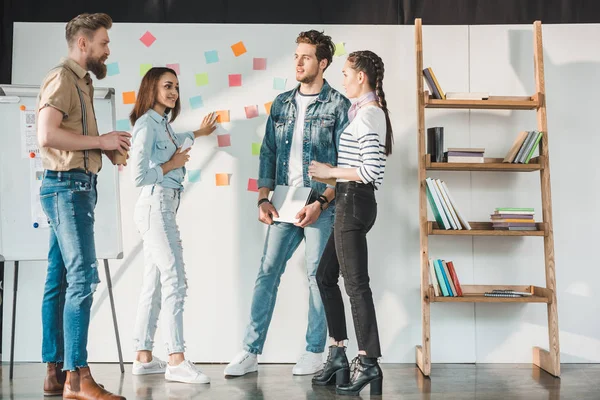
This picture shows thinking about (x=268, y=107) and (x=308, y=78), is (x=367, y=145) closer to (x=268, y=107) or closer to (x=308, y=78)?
(x=308, y=78)

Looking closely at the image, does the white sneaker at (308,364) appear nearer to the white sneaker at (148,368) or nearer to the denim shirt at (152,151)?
the white sneaker at (148,368)

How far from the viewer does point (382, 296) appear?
3.89 meters

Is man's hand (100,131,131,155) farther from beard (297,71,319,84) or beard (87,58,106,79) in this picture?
beard (297,71,319,84)

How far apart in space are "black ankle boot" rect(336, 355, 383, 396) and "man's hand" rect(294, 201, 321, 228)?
0.72m

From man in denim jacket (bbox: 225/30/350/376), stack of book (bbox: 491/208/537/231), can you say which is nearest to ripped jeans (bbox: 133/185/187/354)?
man in denim jacket (bbox: 225/30/350/376)

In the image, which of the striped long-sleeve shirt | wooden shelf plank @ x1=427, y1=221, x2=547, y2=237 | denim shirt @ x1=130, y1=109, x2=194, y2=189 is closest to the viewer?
the striped long-sleeve shirt

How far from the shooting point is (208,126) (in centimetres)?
383

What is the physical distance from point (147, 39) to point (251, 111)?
28.2 inches

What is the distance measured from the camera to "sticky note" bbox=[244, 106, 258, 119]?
393 centimetres

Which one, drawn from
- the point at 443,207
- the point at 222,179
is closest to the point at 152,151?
the point at 222,179

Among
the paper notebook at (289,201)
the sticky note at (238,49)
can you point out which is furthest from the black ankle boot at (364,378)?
the sticky note at (238,49)

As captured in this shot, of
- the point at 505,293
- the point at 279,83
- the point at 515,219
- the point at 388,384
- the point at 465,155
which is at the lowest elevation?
the point at 388,384

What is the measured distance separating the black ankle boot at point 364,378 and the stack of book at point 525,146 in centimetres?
142

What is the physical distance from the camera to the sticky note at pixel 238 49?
3.95 meters
